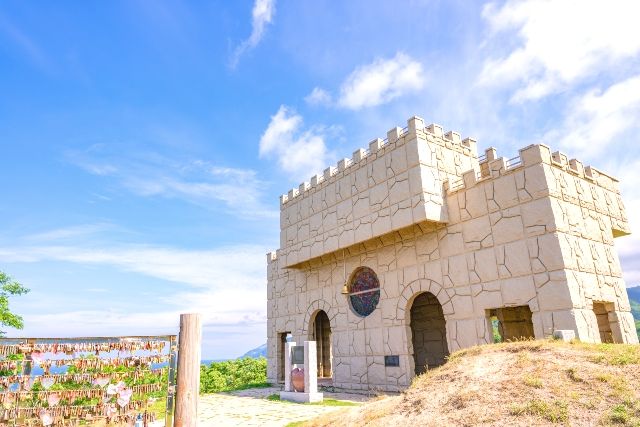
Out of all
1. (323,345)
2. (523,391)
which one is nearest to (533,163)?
(523,391)

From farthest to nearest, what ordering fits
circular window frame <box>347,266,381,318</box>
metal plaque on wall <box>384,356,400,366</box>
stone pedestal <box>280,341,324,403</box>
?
1. circular window frame <box>347,266,381,318</box>
2. metal plaque on wall <box>384,356,400,366</box>
3. stone pedestal <box>280,341,324,403</box>

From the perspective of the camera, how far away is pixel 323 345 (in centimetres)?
2033

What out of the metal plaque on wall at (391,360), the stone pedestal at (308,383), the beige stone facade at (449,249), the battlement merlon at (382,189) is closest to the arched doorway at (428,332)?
the beige stone facade at (449,249)

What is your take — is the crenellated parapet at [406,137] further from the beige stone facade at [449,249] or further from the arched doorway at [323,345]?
the arched doorway at [323,345]

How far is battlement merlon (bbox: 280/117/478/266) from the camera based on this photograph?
43.5 ft

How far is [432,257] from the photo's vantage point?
13.3 metres

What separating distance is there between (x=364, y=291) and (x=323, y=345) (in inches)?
241

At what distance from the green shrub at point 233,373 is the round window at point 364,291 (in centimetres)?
1083

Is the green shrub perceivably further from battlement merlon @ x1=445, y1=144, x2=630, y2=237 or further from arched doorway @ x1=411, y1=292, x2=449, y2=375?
battlement merlon @ x1=445, y1=144, x2=630, y2=237

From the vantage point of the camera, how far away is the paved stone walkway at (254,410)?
32.9 ft

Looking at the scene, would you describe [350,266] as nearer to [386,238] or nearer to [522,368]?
[386,238]

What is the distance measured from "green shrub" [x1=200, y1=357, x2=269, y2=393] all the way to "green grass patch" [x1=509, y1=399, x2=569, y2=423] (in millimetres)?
19850

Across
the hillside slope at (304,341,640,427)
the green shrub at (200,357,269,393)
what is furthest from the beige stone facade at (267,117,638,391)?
the green shrub at (200,357,269,393)

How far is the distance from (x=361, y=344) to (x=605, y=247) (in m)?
8.58
